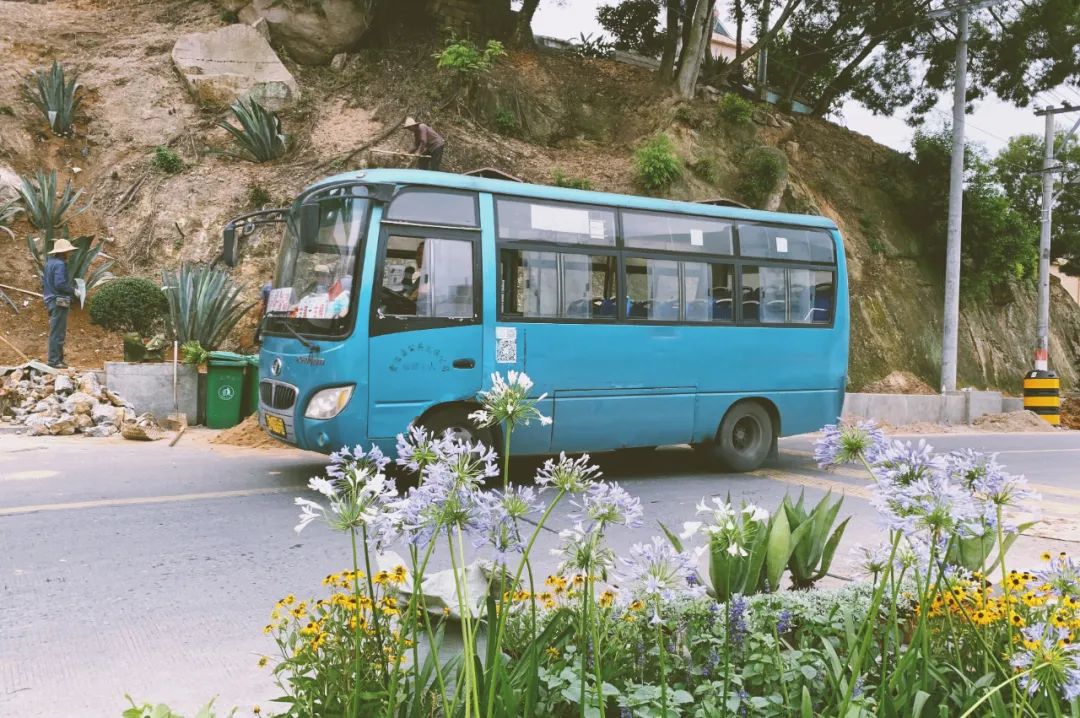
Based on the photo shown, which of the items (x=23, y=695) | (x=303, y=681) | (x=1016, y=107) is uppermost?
(x=1016, y=107)

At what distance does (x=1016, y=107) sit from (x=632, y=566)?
97.8 feet

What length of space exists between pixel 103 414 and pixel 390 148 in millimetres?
10576

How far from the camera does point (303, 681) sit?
248cm

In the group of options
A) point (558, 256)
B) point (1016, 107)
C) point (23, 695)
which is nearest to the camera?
point (23, 695)

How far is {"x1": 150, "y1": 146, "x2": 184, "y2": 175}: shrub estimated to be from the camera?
1847 centimetres

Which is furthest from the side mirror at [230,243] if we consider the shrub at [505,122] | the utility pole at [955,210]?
the utility pole at [955,210]

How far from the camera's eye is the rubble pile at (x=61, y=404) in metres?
10.8

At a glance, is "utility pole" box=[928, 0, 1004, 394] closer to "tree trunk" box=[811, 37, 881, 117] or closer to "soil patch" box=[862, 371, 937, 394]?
"soil patch" box=[862, 371, 937, 394]

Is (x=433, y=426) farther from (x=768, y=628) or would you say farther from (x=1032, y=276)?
(x=1032, y=276)

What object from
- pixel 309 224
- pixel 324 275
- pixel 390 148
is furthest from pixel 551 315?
pixel 390 148

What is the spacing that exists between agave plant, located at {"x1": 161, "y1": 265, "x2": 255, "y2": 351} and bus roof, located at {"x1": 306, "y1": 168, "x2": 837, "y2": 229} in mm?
5211

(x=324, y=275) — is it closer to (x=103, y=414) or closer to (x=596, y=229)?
(x=596, y=229)

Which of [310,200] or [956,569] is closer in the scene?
[956,569]

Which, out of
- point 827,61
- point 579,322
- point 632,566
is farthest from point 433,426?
point 827,61
